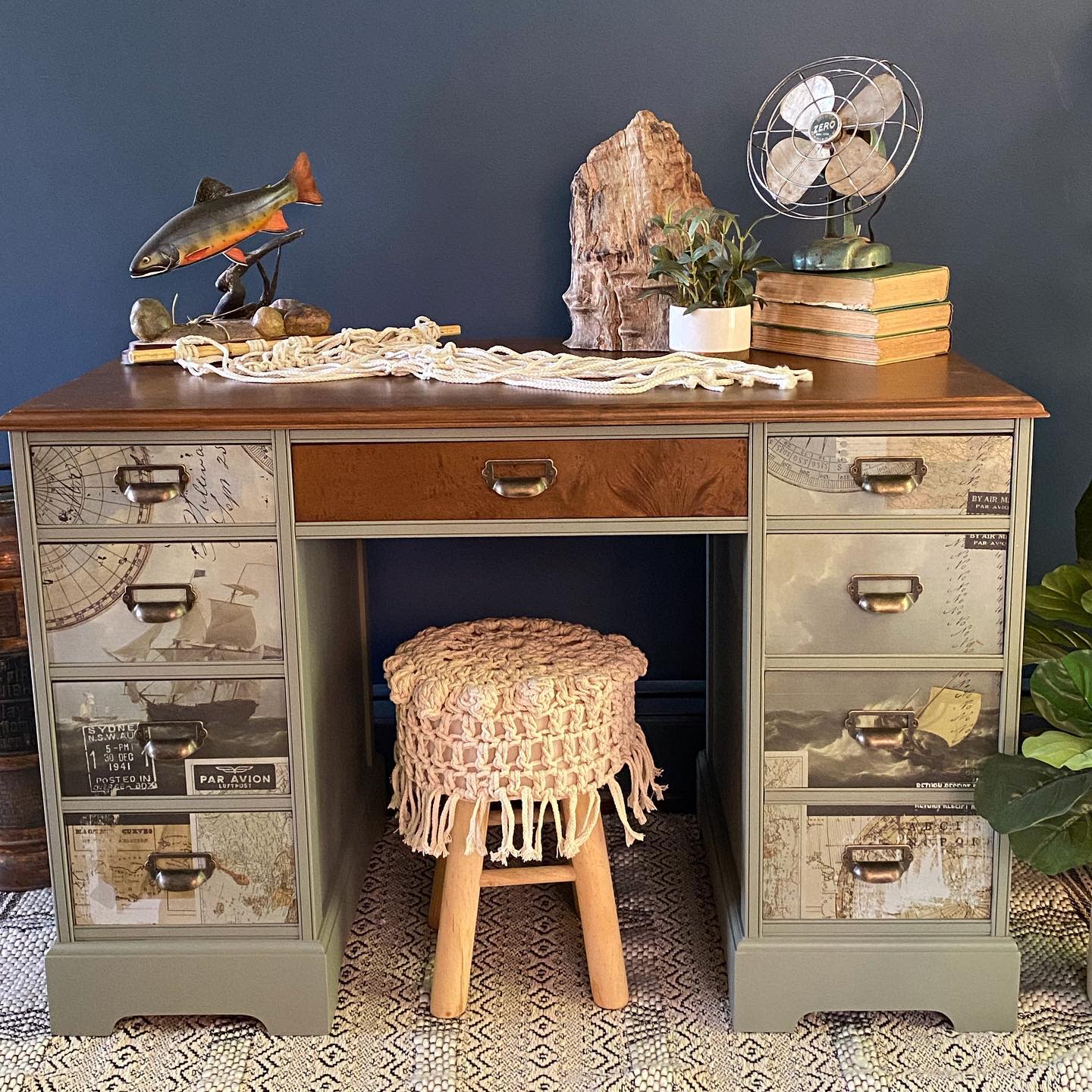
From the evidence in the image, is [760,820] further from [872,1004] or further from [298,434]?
[298,434]

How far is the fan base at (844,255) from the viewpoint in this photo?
6.53 feet

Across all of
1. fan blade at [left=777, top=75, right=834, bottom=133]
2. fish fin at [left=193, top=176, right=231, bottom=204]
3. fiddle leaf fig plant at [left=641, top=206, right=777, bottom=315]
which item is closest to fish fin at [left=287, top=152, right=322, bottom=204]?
fish fin at [left=193, top=176, right=231, bottom=204]

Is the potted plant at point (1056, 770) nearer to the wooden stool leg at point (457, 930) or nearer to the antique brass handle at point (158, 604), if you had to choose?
the wooden stool leg at point (457, 930)

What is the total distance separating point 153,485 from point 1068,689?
129 cm

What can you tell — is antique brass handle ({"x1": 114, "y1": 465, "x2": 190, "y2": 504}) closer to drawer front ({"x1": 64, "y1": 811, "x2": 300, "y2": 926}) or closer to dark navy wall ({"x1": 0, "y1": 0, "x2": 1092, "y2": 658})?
drawer front ({"x1": 64, "y1": 811, "x2": 300, "y2": 926})

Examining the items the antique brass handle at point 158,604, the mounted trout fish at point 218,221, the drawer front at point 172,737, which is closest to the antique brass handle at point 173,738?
the drawer front at point 172,737

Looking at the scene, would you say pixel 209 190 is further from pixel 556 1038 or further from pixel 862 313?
pixel 556 1038

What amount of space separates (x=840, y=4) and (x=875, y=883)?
146 cm

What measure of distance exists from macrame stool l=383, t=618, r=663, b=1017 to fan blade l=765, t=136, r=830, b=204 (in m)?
0.78

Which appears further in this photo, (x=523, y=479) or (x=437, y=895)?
(x=437, y=895)

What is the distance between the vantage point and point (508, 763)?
71.9 inches

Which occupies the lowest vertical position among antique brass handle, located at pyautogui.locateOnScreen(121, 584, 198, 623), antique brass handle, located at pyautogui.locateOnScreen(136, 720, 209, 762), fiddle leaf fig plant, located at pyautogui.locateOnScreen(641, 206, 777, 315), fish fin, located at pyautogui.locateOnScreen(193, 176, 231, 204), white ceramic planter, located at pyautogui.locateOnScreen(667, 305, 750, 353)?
antique brass handle, located at pyautogui.locateOnScreen(136, 720, 209, 762)

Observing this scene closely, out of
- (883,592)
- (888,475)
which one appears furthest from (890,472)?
(883,592)

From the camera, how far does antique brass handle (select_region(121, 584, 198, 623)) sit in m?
1.72
